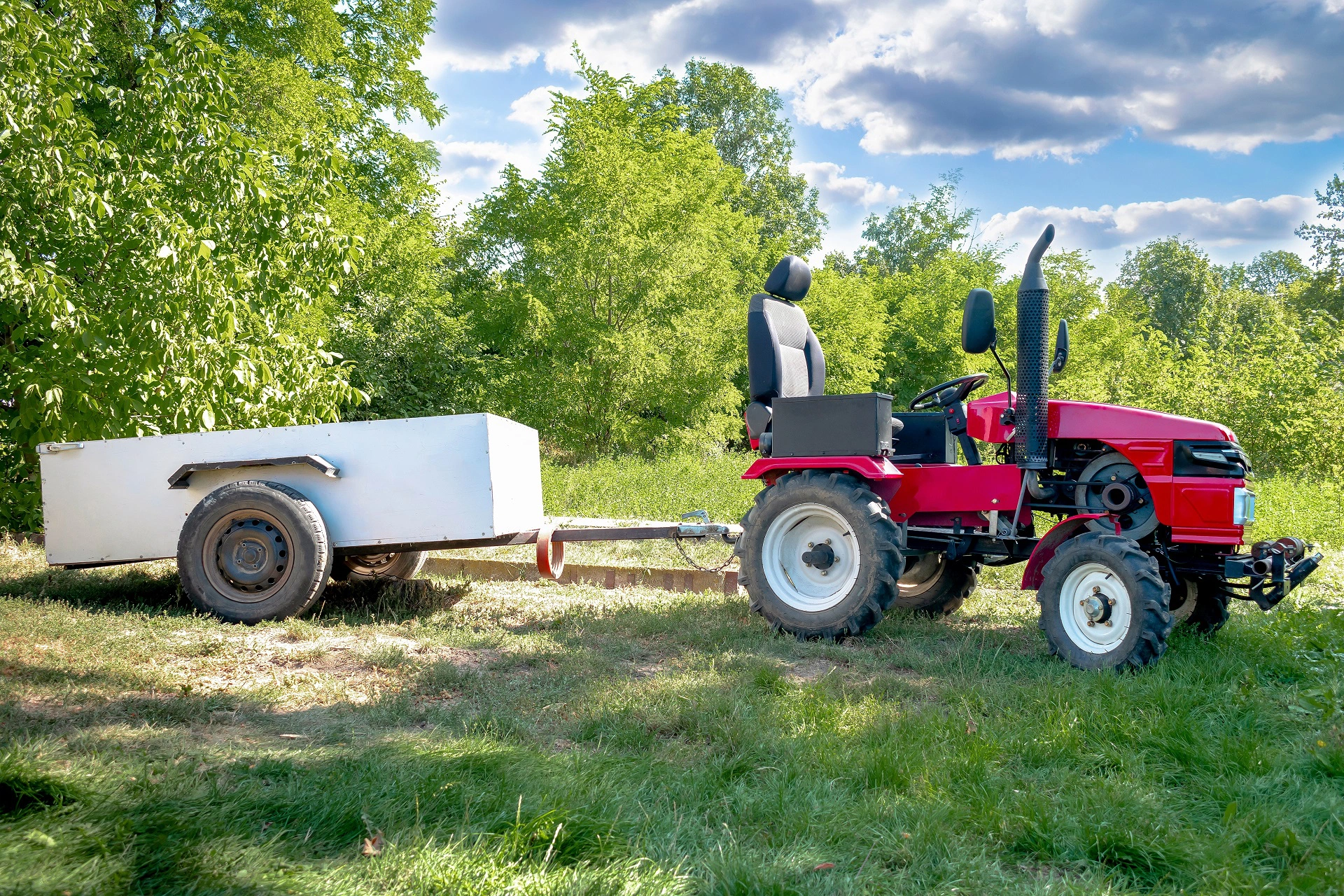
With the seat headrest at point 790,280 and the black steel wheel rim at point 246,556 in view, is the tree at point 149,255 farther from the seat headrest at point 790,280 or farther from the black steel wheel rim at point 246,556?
the seat headrest at point 790,280

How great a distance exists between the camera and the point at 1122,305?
1610 inches

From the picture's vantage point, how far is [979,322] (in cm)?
475

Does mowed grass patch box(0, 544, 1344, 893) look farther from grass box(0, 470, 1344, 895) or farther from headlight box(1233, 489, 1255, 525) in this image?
headlight box(1233, 489, 1255, 525)

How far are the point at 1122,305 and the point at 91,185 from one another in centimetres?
4189

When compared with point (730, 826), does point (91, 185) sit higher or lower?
higher

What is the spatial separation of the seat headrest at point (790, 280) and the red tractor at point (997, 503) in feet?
0.04

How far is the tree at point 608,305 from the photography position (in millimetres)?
16375

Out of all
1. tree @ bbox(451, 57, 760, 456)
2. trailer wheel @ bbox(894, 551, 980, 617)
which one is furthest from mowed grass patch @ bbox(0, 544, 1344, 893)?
tree @ bbox(451, 57, 760, 456)

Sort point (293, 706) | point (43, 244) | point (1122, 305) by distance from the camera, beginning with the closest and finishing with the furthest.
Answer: point (293, 706) < point (43, 244) < point (1122, 305)

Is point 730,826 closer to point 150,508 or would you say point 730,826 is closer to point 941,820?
point 941,820

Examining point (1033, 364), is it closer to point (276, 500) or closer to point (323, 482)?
point (323, 482)

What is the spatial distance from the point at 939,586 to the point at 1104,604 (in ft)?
5.68

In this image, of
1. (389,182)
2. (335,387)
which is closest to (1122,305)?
(389,182)

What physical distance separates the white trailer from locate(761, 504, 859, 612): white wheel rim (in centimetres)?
166
